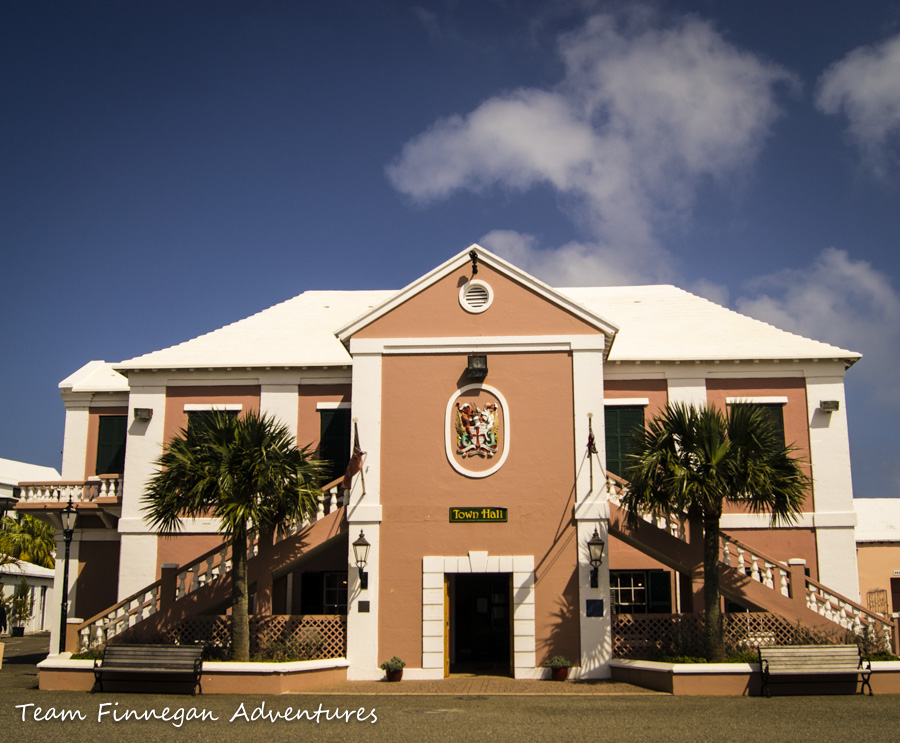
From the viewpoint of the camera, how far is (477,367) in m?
18.2

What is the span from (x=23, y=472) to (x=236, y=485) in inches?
1494

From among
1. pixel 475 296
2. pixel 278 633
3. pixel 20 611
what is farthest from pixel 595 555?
pixel 20 611

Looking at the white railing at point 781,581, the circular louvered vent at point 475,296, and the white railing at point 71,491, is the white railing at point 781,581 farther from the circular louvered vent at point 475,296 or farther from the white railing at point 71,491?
the white railing at point 71,491

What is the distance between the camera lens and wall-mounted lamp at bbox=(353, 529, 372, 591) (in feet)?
57.3

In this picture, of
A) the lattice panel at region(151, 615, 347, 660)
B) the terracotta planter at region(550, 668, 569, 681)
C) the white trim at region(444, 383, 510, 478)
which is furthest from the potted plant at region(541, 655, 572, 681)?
the lattice panel at region(151, 615, 347, 660)

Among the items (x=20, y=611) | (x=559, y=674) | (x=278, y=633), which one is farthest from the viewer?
(x=20, y=611)

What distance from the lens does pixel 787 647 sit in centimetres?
1501

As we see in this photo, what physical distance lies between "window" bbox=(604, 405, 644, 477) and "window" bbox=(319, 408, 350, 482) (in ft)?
21.4

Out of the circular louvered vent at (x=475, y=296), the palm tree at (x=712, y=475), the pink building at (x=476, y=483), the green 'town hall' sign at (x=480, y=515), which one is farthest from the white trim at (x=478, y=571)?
the circular louvered vent at (x=475, y=296)

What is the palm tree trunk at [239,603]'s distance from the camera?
53.5 feet

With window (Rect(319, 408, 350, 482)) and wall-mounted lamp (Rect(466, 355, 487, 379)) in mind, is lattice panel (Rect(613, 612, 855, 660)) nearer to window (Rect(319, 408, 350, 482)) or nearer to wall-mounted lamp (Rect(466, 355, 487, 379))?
wall-mounted lamp (Rect(466, 355, 487, 379))

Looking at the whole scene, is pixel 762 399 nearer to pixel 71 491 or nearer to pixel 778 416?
Result: pixel 778 416

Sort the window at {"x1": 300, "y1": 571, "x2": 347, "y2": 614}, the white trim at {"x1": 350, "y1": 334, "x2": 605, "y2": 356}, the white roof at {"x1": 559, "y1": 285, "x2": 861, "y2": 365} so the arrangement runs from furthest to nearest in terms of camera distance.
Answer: the white roof at {"x1": 559, "y1": 285, "x2": 861, "y2": 365} < the window at {"x1": 300, "y1": 571, "x2": 347, "y2": 614} < the white trim at {"x1": 350, "y1": 334, "x2": 605, "y2": 356}

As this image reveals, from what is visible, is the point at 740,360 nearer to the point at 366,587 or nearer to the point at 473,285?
the point at 473,285
